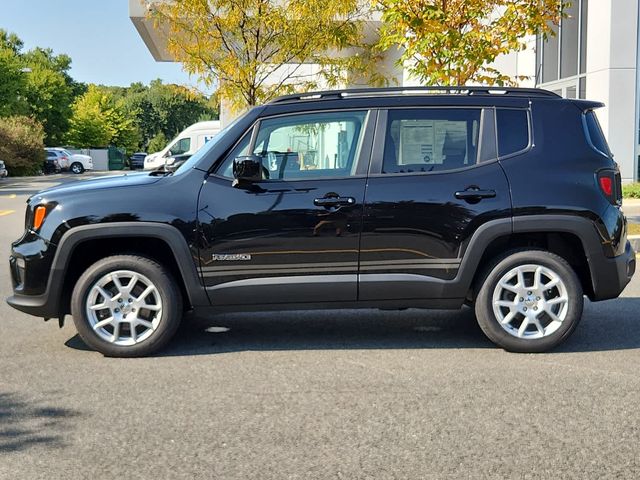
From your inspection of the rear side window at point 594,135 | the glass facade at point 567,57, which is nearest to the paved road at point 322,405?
the rear side window at point 594,135

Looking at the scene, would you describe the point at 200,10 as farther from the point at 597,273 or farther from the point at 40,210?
the point at 597,273

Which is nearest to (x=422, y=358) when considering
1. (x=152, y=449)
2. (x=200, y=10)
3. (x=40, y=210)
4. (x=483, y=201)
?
(x=483, y=201)

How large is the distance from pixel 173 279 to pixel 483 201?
2249 mm

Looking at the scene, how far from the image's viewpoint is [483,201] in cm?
558

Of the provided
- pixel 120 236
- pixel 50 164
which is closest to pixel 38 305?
pixel 120 236

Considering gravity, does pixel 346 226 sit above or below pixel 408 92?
below

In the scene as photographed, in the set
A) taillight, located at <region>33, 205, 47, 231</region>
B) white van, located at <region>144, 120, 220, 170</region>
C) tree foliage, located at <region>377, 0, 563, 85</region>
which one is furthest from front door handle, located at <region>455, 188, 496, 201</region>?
white van, located at <region>144, 120, 220, 170</region>

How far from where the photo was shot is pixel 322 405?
4.54 metres

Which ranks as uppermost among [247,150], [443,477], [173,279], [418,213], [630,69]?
[630,69]

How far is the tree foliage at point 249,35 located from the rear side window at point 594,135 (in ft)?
31.0

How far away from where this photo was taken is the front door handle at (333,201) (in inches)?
217

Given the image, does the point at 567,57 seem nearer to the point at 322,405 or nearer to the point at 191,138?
the point at 191,138

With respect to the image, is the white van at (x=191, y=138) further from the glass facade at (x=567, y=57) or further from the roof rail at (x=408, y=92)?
the roof rail at (x=408, y=92)

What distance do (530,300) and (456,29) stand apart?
778cm
